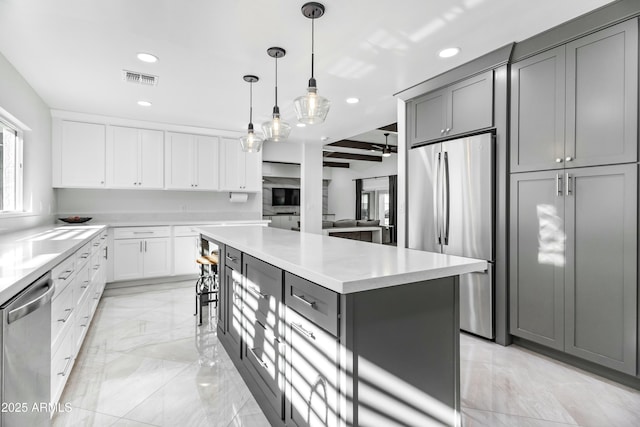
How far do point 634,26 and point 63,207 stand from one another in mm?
6269

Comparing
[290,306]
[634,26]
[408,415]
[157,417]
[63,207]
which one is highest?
[634,26]

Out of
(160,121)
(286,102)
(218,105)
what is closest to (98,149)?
(160,121)

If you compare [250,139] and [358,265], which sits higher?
[250,139]

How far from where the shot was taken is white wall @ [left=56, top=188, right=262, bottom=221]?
4797 mm

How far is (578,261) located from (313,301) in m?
2.04

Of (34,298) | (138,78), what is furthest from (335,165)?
(34,298)

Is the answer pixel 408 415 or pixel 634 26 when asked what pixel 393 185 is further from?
pixel 408 415

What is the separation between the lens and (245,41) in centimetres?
254

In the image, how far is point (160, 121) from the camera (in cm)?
489

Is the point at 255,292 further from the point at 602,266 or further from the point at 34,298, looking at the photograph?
the point at 602,266

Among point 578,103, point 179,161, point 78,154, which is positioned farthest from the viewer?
point 179,161

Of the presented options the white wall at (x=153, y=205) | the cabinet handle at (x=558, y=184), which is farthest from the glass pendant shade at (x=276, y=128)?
the white wall at (x=153, y=205)

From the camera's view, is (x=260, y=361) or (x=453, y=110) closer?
(x=260, y=361)

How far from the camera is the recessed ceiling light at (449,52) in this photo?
8.79 ft
